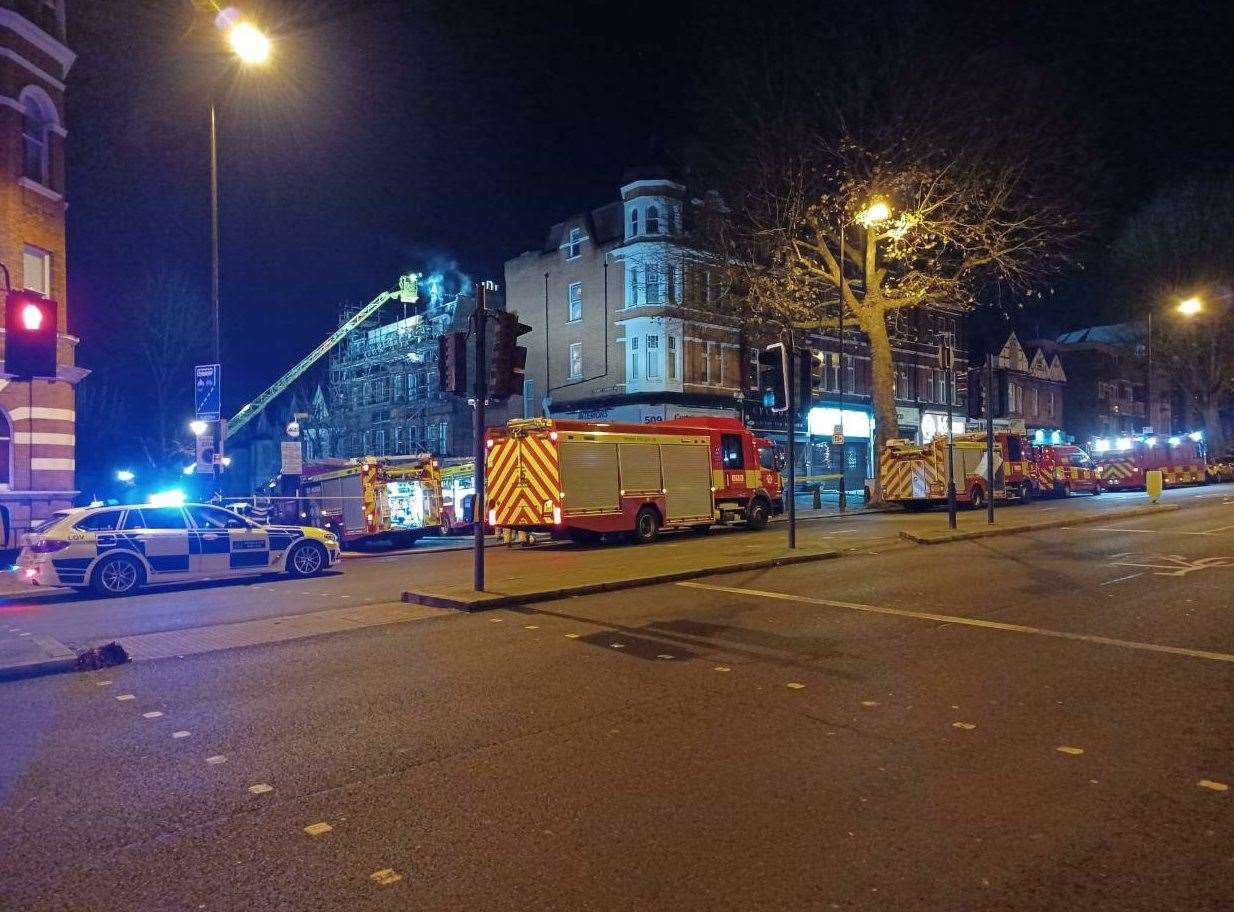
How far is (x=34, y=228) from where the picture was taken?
21.2 metres

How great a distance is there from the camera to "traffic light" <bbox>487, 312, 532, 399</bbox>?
1126 centimetres

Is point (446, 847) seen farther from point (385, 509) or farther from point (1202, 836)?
point (385, 509)

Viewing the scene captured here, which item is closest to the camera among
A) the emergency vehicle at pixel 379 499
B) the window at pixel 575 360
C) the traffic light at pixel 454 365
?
the traffic light at pixel 454 365

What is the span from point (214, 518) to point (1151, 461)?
46790mm

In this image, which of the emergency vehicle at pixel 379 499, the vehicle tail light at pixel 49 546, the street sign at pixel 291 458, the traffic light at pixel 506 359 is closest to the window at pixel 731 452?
the emergency vehicle at pixel 379 499

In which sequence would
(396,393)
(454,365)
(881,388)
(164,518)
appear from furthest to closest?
(396,393)
(881,388)
(164,518)
(454,365)

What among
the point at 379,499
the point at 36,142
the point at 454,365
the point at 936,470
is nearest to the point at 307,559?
the point at 454,365

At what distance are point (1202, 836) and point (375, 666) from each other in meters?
6.03

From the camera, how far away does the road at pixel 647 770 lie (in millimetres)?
3648

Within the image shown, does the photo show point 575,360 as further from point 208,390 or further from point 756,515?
point 208,390

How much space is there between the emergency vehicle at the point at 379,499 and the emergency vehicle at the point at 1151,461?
33858 millimetres

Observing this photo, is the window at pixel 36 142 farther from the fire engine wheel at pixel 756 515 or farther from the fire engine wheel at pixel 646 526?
the fire engine wheel at pixel 756 515

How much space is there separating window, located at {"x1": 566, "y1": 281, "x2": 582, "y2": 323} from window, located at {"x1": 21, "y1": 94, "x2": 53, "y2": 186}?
2392 centimetres

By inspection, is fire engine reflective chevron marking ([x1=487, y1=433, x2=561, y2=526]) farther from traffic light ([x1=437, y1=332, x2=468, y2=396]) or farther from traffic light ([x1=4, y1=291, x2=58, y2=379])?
traffic light ([x1=4, y1=291, x2=58, y2=379])
